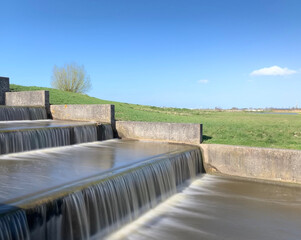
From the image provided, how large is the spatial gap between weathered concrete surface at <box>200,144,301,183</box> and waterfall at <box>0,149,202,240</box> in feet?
6.88

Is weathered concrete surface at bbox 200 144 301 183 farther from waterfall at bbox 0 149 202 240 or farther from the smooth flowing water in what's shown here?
waterfall at bbox 0 149 202 240

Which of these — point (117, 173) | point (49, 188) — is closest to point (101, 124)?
point (117, 173)

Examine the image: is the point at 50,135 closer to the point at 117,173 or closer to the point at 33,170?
the point at 33,170

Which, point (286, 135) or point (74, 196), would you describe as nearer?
point (74, 196)

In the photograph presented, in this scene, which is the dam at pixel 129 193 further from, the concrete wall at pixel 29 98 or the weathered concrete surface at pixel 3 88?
the weathered concrete surface at pixel 3 88

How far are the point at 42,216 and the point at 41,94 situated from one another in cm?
1184

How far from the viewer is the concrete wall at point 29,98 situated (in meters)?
14.6

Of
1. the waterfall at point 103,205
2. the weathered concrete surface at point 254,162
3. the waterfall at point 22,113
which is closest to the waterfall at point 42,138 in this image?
the waterfall at point 103,205

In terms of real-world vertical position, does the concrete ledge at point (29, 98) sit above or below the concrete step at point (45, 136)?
above

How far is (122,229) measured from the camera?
5.40 m

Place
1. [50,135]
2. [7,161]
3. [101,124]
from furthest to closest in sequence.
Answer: [101,124] → [50,135] → [7,161]

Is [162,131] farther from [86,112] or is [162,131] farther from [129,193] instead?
[129,193]

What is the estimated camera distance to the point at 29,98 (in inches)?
598

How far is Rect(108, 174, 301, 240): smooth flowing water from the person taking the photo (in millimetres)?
5348
